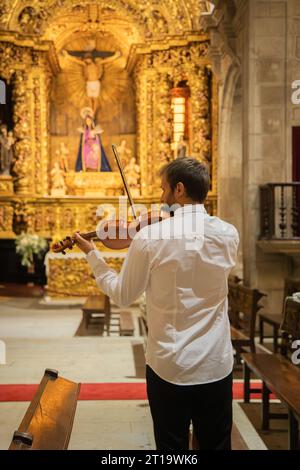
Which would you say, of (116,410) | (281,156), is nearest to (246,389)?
(116,410)

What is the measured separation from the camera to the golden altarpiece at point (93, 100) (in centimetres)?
1766

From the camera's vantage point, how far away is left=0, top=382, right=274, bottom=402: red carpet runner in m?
6.19

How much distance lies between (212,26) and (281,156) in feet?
14.4

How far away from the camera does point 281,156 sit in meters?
10.1

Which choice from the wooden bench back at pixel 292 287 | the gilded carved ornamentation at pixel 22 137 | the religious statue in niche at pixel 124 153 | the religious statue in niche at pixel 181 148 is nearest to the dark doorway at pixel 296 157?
the wooden bench back at pixel 292 287

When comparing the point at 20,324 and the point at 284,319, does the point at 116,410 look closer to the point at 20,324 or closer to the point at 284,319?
the point at 284,319

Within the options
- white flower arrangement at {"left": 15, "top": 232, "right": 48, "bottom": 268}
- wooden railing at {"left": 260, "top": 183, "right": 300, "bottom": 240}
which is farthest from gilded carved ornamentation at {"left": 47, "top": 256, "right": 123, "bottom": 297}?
wooden railing at {"left": 260, "top": 183, "right": 300, "bottom": 240}

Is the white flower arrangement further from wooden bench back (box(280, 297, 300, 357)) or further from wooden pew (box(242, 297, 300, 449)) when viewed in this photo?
wooden bench back (box(280, 297, 300, 357))

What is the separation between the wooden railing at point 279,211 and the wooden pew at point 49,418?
238 inches

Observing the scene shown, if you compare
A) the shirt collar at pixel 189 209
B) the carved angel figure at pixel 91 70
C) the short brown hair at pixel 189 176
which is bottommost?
the shirt collar at pixel 189 209

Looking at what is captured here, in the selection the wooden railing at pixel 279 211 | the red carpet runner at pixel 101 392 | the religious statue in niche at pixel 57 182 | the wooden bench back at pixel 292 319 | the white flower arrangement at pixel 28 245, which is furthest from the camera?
the religious statue in niche at pixel 57 182

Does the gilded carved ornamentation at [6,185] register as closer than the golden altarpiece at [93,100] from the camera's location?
No

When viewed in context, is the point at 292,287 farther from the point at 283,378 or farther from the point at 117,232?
the point at 117,232

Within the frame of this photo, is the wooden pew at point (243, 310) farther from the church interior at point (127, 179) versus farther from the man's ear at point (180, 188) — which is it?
the man's ear at point (180, 188)
